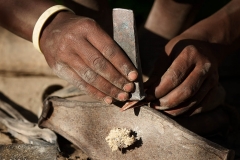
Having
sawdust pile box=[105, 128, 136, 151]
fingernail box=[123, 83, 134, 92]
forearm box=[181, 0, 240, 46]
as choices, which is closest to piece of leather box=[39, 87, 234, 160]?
sawdust pile box=[105, 128, 136, 151]

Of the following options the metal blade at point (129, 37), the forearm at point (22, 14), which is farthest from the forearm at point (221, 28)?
the forearm at point (22, 14)

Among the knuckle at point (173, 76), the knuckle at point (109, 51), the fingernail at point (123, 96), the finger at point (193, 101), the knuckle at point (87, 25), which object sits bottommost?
the finger at point (193, 101)

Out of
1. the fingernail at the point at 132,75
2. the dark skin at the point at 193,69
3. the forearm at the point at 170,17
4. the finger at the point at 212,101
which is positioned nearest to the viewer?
the fingernail at the point at 132,75

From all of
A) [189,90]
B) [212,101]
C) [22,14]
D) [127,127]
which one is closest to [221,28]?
[212,101]

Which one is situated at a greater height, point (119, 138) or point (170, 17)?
point (170, 17)

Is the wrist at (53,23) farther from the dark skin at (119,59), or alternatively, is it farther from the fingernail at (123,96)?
the fingernail at (123,96)

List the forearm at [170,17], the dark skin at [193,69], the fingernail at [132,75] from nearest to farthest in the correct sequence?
the fingernail at [132,75]
the dark skin at [193,69]
the forearm at [170,17]

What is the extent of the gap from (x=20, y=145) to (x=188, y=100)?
62 centimetres

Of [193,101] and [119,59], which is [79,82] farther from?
[193,101]

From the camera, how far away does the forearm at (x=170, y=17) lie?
6.29ft

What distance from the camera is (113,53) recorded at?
4.51 ft

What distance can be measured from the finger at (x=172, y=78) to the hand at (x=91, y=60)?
0.10m

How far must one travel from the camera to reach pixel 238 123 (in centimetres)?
185

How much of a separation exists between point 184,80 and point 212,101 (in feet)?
0.85
